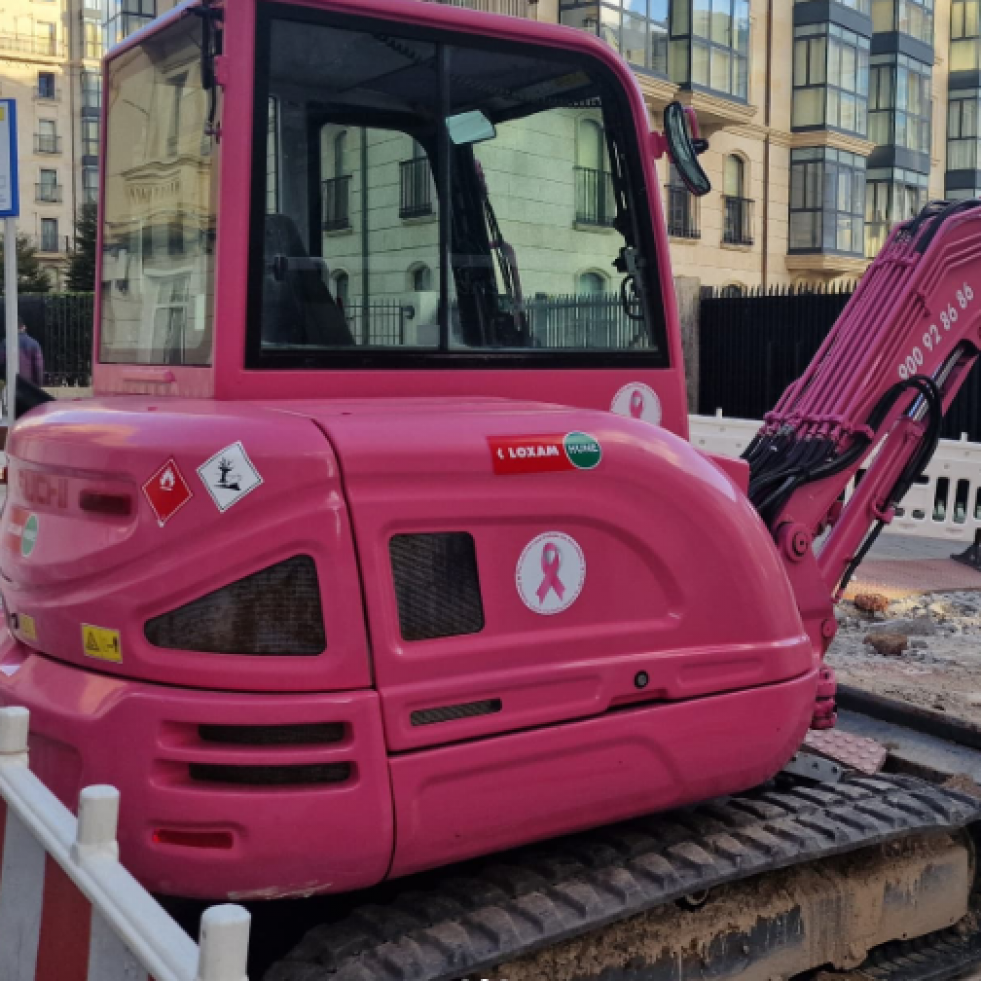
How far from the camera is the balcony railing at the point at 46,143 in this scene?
196 ft

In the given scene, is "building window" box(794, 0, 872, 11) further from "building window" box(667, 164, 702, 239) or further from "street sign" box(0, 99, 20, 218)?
"street sign" box(0, 99, 20, 218)

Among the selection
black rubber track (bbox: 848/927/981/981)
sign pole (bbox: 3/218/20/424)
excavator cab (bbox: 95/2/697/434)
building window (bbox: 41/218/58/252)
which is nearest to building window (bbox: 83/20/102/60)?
building window (bbox: 41/218/58/252)

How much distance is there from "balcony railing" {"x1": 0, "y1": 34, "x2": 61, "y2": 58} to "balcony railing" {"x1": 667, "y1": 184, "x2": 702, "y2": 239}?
131 ft

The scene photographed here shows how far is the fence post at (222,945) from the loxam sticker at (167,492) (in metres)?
1.02

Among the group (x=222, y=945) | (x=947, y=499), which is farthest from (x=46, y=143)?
(x=222, y=945)

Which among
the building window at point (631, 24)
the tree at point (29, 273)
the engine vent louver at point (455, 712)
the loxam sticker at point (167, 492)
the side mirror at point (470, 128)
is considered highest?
the building window at point (631, 24)

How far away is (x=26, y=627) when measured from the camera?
132 inches

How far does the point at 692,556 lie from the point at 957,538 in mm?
8596

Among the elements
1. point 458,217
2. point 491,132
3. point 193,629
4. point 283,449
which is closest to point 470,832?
point 193,629

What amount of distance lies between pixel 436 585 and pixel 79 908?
3.25ft

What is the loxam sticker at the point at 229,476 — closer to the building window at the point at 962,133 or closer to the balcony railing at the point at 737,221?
the balcony railing at the point at 737,221

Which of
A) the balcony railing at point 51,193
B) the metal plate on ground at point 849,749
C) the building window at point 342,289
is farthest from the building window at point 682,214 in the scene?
the balcony railing at point 51,193

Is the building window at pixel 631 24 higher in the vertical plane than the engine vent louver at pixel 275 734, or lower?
higher

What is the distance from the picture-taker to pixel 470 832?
3.04m
